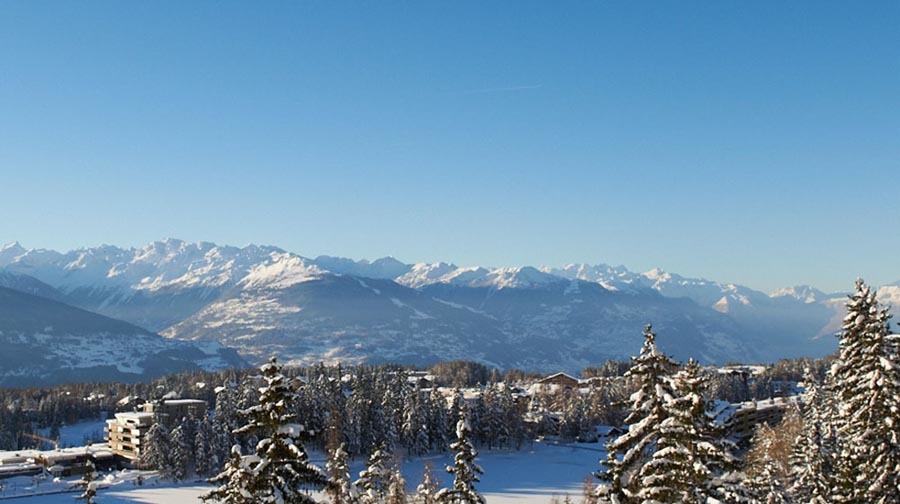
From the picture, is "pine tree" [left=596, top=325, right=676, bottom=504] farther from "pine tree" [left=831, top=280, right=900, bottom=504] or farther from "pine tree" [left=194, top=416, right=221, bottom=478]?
"pine tree" [left=194, top=416, right=221, bottom=478]

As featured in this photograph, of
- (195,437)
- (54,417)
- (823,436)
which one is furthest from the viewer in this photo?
(54,417)

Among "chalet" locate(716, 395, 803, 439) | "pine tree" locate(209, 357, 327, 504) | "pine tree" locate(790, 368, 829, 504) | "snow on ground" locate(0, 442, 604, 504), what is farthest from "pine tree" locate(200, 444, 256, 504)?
"chalet" locate(716, 395, 803, 439)

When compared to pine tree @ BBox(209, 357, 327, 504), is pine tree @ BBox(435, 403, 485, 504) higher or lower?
lower

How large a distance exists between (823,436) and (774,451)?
27.4 metres

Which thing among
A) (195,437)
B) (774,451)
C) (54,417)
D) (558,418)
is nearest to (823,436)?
(774,451)

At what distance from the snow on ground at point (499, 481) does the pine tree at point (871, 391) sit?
66.0 metres

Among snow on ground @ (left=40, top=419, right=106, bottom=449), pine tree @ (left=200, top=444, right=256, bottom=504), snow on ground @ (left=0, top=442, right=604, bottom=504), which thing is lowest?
snow on ground @ (left=0, top=442, right=604, bottom=504)

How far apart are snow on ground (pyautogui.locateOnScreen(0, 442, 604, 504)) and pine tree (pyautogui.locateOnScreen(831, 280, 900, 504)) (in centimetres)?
6600

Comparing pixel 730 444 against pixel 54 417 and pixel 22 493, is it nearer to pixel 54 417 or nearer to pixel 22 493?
pixel 22 493

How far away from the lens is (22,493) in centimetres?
11138

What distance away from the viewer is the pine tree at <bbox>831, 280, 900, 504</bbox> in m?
31.0

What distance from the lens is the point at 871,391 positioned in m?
31.5

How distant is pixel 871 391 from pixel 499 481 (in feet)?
287

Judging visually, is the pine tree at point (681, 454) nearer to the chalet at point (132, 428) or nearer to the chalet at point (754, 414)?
the chalet at point (132, 428)
